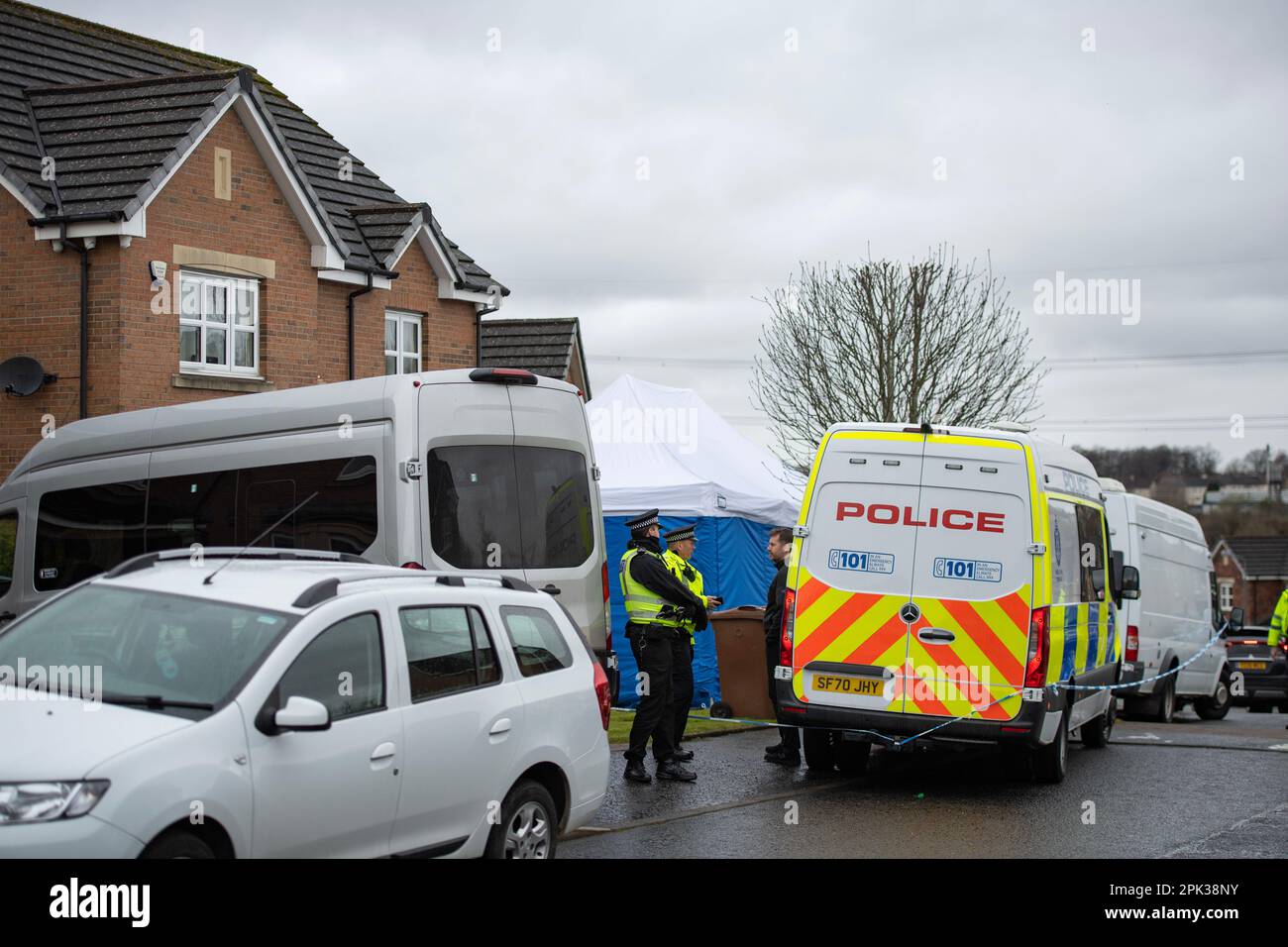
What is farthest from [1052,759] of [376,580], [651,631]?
[376,580]

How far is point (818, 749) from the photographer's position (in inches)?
492

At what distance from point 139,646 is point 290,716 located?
3.19ft

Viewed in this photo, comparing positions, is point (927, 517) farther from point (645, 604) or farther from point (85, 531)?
point (85, 531)

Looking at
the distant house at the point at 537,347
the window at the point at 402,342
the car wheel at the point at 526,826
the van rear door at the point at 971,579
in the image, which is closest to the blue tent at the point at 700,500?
the window at the point at 402,342

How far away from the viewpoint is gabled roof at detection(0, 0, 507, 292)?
17.7 m

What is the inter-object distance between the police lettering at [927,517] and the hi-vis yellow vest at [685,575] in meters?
1.36

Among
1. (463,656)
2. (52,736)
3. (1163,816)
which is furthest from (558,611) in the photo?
(1163,816)

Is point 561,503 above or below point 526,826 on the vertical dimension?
above

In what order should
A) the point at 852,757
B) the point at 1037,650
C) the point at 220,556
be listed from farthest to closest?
the point at 852,757 → the point at 1037,650 → the point at 220,556

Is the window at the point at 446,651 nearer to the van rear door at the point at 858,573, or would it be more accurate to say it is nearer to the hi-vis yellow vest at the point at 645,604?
the hi-vis yellow vest at the point at 645,604

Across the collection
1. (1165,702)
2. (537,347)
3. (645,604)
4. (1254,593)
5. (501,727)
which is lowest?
(1254,593)

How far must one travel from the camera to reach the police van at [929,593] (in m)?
10.8
